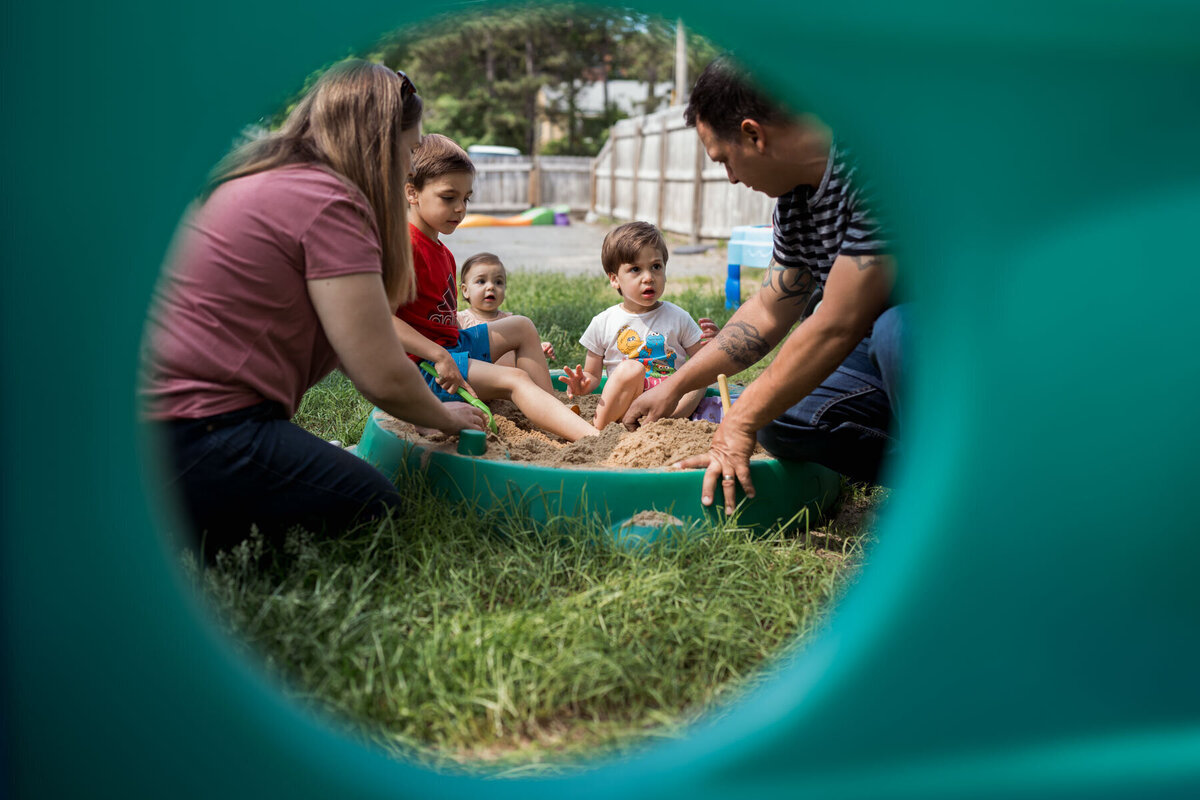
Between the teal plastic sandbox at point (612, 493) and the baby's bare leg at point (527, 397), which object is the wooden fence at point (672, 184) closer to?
the baby's bare leg at point (527, 397)

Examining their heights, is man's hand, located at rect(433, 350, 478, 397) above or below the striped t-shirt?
below

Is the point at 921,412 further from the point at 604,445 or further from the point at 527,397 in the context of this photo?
the point at 527,397

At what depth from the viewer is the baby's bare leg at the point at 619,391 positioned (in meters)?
2.89

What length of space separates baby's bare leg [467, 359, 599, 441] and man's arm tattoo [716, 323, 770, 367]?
475 millimetres

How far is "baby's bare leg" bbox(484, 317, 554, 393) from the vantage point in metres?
3.20

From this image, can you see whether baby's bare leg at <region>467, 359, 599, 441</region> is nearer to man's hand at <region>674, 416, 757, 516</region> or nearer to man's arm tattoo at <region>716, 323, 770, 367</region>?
man's arm tattoo at <region>716, 323, 770, 367</region>

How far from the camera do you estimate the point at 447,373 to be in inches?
104

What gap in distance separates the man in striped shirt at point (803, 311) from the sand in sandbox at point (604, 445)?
17 centimetres

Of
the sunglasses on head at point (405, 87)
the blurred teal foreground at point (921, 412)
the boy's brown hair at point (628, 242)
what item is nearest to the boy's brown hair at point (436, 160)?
the boy's brown hair at point (628, 242)

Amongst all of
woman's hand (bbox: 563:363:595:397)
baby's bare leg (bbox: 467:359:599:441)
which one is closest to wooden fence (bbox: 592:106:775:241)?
woman's hand (bbox: 563:363:595:397)

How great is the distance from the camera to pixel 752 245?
19.2ft

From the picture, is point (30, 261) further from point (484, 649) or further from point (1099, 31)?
point (1099, 31)

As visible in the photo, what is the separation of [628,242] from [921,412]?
215cm

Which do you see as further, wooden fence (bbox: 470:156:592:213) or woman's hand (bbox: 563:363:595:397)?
wooden fence (bbox: 470:156:592:213)
